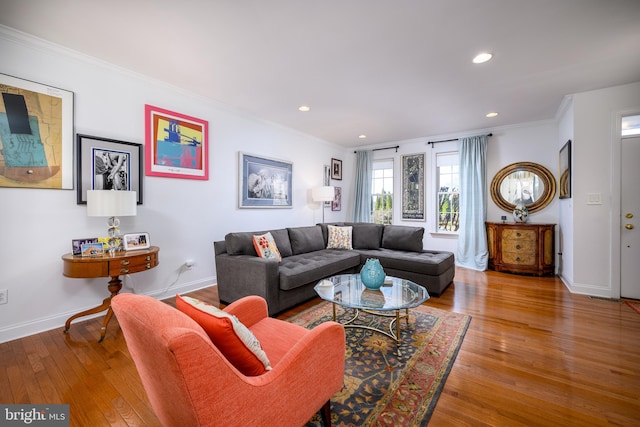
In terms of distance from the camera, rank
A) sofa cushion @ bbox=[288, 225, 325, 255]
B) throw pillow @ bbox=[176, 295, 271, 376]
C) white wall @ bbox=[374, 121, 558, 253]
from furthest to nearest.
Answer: white wall @ bbox=[374, 121, 558, 253] → sofa cushion @ bbox=[288, 225, 325, 255] → throw pillow @ bbox=[176, 295, 271, 376]

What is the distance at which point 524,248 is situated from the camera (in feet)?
14.3

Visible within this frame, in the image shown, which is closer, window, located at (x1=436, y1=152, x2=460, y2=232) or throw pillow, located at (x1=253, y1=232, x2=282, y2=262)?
throw pillow, located at (x1=253, y1=232, x2=282, y2=262)

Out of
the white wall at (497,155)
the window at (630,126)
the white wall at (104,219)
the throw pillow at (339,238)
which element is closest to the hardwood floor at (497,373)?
the white wall at (104,219)

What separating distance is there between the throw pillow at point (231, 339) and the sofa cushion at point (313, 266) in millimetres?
1728

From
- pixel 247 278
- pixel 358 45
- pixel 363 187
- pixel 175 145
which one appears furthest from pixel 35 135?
pixel 363 187

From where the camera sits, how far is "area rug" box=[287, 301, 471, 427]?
145cm

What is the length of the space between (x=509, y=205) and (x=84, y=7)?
6044 millimetres

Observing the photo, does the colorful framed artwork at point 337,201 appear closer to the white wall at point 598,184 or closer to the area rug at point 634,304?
the white wall at point 598,184

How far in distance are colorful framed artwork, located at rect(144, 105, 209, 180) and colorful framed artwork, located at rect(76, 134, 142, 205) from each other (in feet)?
0.47

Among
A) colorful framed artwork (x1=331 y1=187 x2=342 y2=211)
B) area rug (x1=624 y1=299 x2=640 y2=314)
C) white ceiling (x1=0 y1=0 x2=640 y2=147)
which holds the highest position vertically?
→ white ceiling (x1=0 y1=0 x2=640 y2=147)

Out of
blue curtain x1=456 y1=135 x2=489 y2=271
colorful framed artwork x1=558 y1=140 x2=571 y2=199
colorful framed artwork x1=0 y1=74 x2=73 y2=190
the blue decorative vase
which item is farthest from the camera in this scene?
blue curtain x1=456 y1=135 x2=489 y2=271

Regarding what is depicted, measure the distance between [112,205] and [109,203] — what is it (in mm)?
27

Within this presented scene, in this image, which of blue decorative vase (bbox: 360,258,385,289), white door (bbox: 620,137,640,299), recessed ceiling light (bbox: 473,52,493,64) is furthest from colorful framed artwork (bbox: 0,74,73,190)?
white door (bbox: 620,137,640,299)

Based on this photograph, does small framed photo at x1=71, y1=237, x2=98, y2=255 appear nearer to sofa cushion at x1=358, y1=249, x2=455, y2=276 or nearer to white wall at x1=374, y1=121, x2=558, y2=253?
sofa cushion at x1=358, y1=249, x2=455, y2=276
